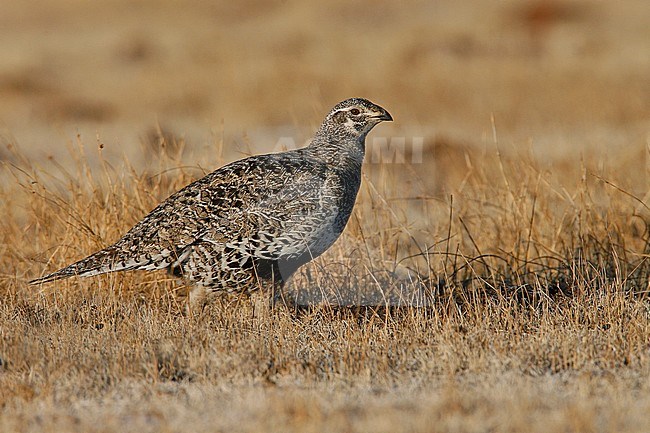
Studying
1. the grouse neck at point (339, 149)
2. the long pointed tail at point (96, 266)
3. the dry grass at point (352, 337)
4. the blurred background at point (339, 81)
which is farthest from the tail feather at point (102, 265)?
the blurred background at point (339, 81)

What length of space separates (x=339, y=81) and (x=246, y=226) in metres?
15.7

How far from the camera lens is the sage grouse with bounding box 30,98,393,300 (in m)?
5.68

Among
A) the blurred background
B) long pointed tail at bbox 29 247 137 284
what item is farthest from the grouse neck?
the blurred background

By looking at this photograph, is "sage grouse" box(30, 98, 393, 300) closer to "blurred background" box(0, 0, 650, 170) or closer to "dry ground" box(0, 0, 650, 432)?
"dry ground" box(0, 0, 650, 432)

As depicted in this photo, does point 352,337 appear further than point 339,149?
No

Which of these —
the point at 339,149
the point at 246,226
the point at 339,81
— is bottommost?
the point at 246,226

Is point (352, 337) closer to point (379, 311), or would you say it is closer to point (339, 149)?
point (379, 311)

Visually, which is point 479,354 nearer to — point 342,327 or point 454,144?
point 342,327

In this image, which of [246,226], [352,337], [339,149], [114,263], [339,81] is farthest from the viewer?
[339,81]

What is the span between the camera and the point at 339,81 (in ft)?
69.0

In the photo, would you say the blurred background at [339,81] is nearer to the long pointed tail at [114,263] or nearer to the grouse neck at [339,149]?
the grouse neck at [339,149]

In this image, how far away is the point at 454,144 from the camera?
541 inches

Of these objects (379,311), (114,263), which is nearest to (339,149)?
(379,311)

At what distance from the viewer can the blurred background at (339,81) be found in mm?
16438
